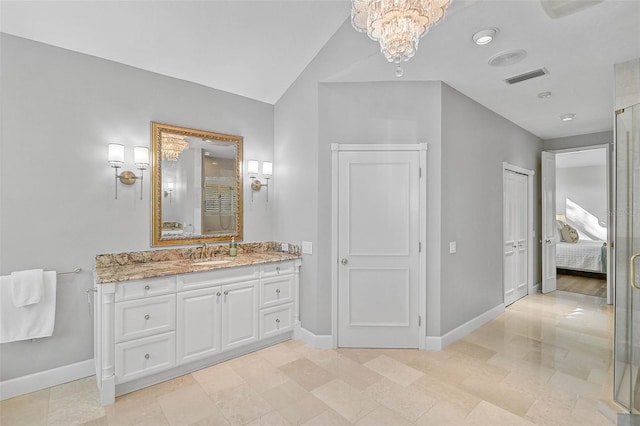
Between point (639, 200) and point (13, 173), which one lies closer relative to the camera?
point (639, 200)

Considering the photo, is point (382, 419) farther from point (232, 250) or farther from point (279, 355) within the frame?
point (232, 250)

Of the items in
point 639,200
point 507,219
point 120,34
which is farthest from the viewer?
point 507,219

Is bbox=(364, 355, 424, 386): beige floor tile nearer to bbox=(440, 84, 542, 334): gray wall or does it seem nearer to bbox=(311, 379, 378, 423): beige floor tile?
bbox=(311, 379, 378, 423): beige floor tile

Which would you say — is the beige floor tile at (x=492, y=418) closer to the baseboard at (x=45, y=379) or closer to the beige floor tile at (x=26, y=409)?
the beige floor tile at (x=26, y=409)

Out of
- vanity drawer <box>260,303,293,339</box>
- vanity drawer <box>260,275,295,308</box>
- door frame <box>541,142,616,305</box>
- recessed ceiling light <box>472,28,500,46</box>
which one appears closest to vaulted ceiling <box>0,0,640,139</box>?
recessed ceiling light <box>472,28,500,46</box>

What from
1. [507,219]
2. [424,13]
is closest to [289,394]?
[424,13]

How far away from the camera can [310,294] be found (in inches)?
131

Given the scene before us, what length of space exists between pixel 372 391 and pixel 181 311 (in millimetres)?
1720

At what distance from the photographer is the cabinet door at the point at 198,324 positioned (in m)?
2.63

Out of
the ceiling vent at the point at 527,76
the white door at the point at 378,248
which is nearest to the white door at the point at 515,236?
the ceiling vent at the point at 527,76

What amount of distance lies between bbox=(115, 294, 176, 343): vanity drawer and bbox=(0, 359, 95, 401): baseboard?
72cm

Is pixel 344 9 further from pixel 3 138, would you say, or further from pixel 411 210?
pixel 3 138

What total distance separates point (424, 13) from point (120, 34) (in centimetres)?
252

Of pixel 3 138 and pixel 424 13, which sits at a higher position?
pixel 424 13
